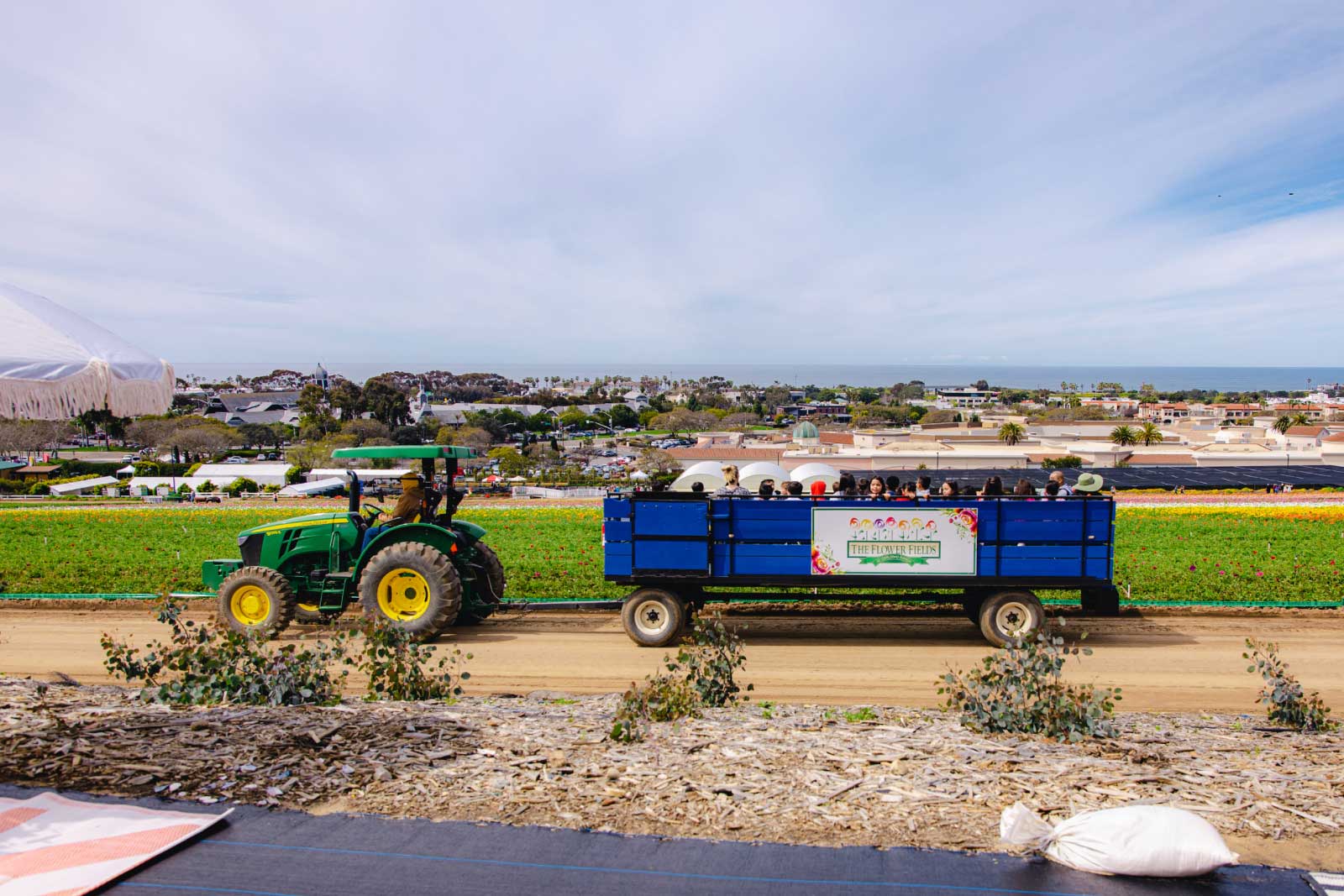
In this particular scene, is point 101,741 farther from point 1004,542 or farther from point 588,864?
point 1004,542

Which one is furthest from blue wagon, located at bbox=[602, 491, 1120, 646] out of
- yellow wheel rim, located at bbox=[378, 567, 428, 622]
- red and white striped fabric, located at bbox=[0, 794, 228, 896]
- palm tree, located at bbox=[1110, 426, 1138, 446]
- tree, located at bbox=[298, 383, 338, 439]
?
tree, located at bbox=[298, 383, 338, 439]

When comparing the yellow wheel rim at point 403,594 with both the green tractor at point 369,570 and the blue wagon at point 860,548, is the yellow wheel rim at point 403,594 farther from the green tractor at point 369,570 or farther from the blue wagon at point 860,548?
the blue wagon at point 860,548

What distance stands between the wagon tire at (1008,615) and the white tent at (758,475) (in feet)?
11.8

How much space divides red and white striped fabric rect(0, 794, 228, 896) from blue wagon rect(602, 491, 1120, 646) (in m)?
6.05

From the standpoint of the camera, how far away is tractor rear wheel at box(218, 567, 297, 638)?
10398mm

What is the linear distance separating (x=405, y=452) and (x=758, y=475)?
249 inches

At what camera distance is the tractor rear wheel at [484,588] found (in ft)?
37.3

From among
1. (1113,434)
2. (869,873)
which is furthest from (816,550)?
(1113,434)

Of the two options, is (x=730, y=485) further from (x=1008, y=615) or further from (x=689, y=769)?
(x=689, y=769)

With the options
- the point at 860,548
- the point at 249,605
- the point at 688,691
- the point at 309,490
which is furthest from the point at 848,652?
the point at 309,490

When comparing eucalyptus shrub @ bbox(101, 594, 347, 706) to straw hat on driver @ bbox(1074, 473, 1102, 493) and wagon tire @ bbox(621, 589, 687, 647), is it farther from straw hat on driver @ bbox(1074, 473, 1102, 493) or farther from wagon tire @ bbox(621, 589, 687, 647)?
straw hat on driver @ bbox(1074, 473, 1102, 493)

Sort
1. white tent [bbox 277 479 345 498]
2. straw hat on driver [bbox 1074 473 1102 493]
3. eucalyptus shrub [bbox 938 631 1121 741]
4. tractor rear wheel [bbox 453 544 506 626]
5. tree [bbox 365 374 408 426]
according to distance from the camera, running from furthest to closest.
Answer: tree [bbox 365 374 408 426], white tent [bbox 277 479 345 498], tractor rear wheel [bbox 453 544 506 626], straw hat on driver [bbox 1074 473 1102 493], eucalyptus shrub [bbox 938 631 1121 741]

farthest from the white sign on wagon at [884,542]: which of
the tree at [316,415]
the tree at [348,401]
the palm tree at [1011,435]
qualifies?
the tree at [348,401]

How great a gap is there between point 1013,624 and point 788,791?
20.0ft
